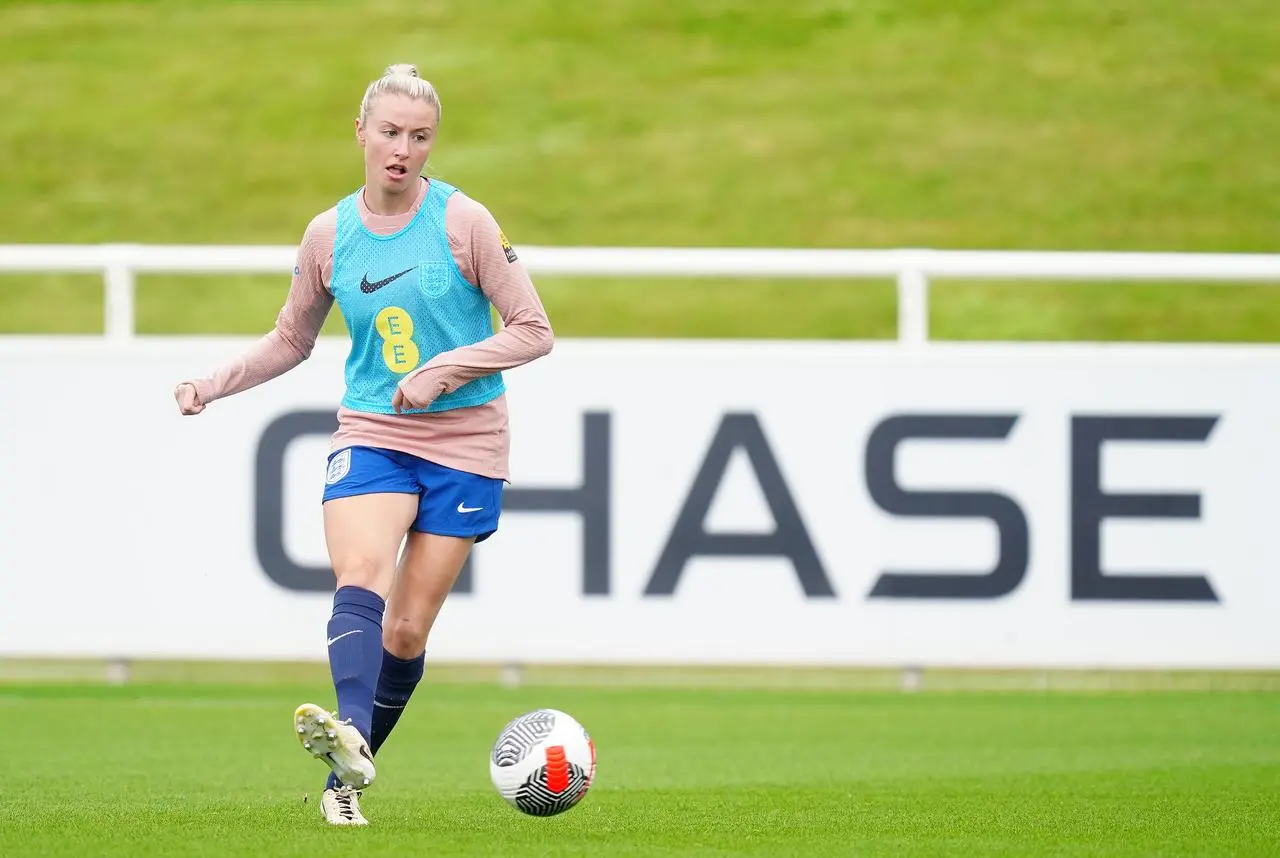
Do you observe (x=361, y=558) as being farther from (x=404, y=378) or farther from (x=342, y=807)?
(x=342, y=807)

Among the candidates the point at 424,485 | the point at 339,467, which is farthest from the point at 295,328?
the point at 424,485

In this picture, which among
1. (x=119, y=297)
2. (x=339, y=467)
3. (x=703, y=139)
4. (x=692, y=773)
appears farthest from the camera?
(x=703, y=139)

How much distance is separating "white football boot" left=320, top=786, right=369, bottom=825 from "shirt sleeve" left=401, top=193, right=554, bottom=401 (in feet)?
3.37

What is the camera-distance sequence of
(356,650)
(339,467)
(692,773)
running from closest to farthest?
(356,650) → (339,467) → (692,773)

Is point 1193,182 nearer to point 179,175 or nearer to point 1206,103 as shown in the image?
point 1206,103

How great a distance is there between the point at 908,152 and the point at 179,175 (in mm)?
7036

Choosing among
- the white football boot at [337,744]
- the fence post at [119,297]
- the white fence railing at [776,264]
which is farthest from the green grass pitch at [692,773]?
the white fence railing at [776,264]

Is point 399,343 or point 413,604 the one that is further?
point 413,604

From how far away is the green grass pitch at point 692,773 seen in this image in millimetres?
5012

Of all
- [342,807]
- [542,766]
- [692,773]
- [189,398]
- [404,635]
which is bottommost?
[692,773]

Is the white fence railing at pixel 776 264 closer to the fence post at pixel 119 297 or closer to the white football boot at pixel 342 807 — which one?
the fence post at pixel 119 297

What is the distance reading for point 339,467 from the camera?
5.17 metres

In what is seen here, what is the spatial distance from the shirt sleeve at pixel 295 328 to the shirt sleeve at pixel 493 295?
0.33 meters

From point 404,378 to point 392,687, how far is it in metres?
0.89
